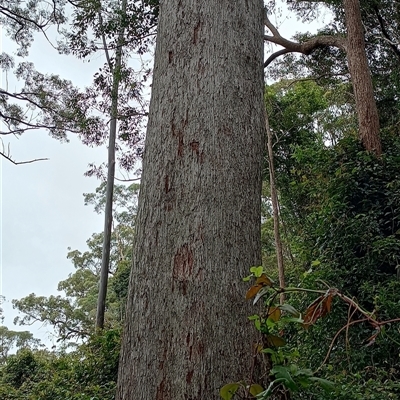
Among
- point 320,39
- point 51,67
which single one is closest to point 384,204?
point 320,39

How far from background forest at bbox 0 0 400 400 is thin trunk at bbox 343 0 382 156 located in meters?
0.22

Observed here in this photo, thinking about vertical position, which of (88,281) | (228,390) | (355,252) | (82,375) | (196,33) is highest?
(88,281)

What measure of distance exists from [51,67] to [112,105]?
3689 millimetres

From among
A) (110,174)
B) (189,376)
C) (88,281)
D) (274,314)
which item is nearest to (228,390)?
(189,376)

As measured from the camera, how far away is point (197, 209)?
45.8 inches

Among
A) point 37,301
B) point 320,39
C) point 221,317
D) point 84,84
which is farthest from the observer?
point 37,301

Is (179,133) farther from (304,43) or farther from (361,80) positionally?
(304,43)

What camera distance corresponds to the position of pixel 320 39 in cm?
739

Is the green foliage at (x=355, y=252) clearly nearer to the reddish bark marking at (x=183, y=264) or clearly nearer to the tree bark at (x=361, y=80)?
the tree bark at (x=361, y=80)

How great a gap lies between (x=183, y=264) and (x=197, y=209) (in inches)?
6.0

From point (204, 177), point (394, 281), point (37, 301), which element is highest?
point (37, 301)

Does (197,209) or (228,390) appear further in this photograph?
(197,209)

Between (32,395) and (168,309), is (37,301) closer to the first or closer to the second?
(32,395)

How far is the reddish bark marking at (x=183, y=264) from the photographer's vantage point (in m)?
1.09
